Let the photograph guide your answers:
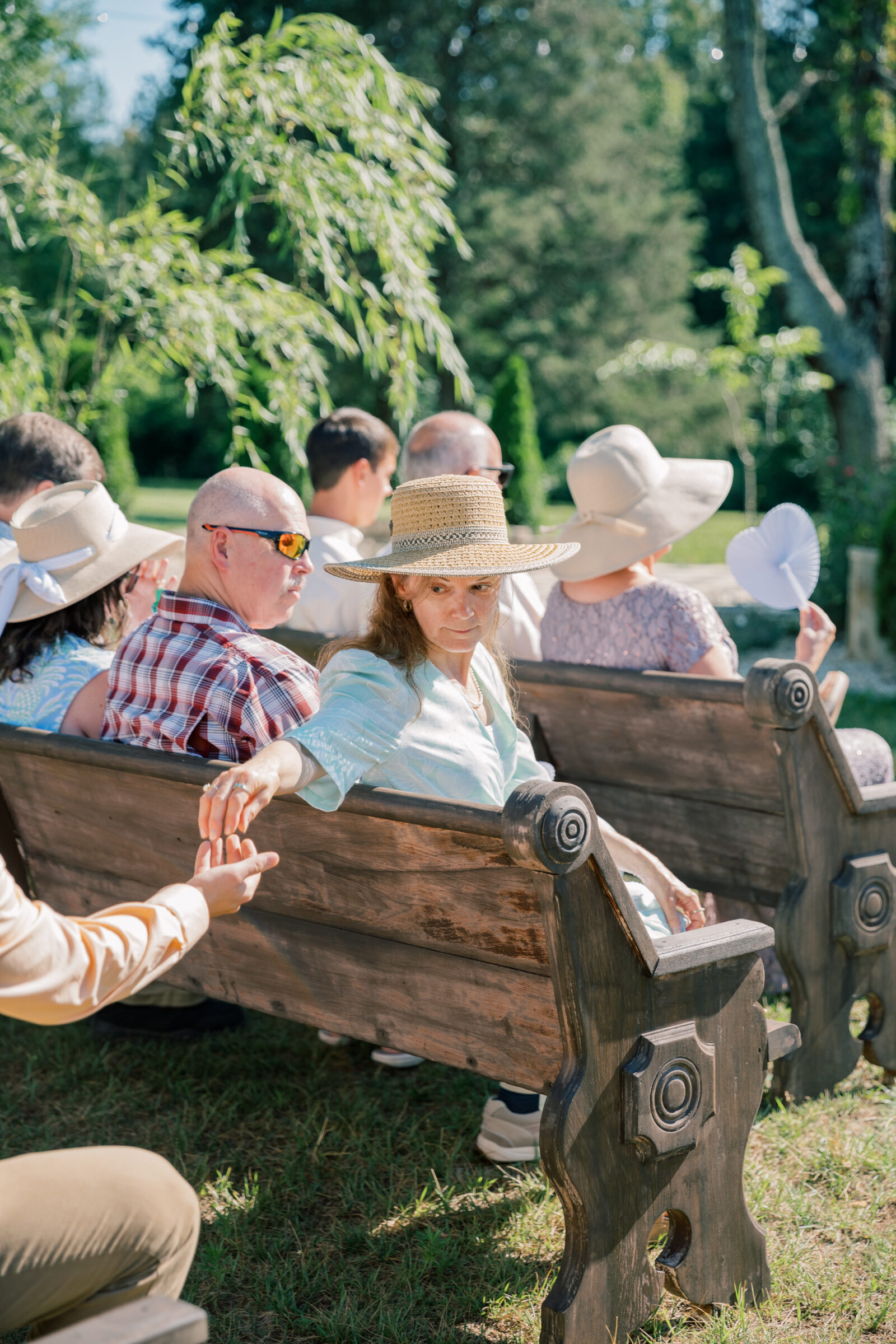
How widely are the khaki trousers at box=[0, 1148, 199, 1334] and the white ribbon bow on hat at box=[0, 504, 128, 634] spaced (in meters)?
1.80

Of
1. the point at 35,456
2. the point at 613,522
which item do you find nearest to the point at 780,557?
the point at 613,522

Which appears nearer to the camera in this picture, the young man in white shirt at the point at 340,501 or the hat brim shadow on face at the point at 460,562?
the hat brim shadow on face at the point at 460,562

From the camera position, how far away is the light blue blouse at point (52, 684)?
3.17 m

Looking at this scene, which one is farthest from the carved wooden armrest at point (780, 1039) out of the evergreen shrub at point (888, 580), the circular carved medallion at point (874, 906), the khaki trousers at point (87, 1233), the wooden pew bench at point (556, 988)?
the evergreen shrub at point (888, 580)

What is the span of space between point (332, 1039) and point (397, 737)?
1542 mm

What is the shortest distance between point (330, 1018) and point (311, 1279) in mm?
534

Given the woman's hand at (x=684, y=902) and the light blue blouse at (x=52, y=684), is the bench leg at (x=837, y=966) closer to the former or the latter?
the woman's hand at (x=684, y=902)

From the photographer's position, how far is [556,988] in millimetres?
2131

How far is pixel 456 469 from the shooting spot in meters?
4.37

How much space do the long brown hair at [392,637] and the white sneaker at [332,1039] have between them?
57.4 inches

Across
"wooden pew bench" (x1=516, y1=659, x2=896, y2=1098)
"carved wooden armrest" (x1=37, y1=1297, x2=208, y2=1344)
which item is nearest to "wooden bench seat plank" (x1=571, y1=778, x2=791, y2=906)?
"wooden pew bench" (x1=516, y1=659, x2=896, y2=1098)

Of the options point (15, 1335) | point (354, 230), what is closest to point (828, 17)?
point (354, 230)

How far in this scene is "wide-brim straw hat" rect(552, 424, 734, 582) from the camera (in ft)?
12.2

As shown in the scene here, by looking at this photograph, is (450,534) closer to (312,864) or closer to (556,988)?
(312,864)
